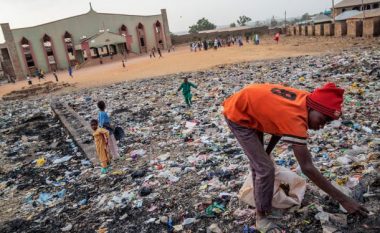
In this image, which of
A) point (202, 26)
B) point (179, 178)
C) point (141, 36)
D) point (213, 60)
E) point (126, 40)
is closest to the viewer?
point (179, 178)

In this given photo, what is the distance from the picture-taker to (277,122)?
238cm

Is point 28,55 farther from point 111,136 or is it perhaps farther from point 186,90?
point 111,136

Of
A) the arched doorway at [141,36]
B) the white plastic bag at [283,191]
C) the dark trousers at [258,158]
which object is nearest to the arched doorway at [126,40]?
the arched doorway at [141,36]

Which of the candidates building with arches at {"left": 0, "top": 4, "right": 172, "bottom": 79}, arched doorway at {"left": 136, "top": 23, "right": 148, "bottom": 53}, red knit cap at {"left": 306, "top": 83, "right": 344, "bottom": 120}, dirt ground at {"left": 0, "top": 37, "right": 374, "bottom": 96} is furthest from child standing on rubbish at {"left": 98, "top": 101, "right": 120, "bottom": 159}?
arched doorway at {"left": 136, "top": 23, "right": 148, "bottom": 53}

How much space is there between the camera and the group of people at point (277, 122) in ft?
7.52

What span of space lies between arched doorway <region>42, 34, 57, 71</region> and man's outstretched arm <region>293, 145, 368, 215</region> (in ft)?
132

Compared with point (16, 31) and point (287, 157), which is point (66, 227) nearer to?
point (287, 157)

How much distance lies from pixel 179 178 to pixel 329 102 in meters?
2.73

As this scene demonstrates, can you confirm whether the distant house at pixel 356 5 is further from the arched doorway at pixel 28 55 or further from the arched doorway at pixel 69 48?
the arched doorway at pixel 28 55

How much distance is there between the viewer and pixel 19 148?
26.1 feet

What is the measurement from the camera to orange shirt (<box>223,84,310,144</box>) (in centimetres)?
230

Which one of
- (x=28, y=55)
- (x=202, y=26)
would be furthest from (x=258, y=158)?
(x=202, y=26)

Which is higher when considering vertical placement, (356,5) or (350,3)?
(350,3)

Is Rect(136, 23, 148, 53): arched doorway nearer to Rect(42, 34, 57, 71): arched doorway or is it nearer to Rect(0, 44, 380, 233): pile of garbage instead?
Rect(42, 34, 57, 71): arched doorway
